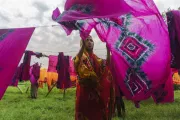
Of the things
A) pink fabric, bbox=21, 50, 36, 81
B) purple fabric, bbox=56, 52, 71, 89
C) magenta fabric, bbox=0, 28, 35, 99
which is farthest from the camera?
purple fabric, bbox=56, 52, 71, 89

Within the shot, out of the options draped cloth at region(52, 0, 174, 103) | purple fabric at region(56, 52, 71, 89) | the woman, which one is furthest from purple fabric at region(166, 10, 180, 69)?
purple fabric at region(56, 52, 71, 89)

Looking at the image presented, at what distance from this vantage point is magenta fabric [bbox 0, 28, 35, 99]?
13.6 feet

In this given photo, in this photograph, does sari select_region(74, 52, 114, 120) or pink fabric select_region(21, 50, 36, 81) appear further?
pink fabric select_region(21, 50, 36, 81)

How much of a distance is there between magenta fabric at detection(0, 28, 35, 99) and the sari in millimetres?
907

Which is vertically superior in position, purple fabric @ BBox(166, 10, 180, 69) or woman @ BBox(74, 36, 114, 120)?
purple fabric @ BBox(166, 10, 180, 69)

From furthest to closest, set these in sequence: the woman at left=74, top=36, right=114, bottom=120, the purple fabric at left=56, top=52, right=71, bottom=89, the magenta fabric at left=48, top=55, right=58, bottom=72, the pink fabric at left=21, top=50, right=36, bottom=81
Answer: the magenta fabric at left=48, top=55, right=58, bottom=72 → the purple fabric at left=56, top=52, right=71, bottom=89 → the pink fabric at left=21, top=50, right=36, bottom=81 → the woman at left=74, top=36, right=114, bottom=120

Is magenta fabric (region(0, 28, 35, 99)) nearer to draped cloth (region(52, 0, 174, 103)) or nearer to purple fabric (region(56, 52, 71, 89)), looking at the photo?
draped cloth (region(52, 0, 174, 103))

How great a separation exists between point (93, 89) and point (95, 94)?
0.09 metres

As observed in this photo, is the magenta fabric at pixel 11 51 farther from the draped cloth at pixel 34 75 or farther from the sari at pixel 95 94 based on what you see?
the draped cloth at pixel 34 75

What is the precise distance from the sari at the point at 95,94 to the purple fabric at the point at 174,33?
3.59 feet

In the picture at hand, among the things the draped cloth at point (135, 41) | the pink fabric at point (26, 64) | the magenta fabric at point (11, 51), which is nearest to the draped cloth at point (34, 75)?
the pink fabric at point (26, 64)

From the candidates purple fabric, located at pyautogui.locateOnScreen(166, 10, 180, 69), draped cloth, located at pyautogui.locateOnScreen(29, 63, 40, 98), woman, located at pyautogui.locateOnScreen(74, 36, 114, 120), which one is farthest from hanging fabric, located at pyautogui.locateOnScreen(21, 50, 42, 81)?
purple fabric, located at pyautogui.locateOnScreen(166, 10, 180, 69)

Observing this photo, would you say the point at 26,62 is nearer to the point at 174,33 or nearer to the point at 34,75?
the point at 34,75

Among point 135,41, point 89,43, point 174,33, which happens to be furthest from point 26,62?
point 174,33
